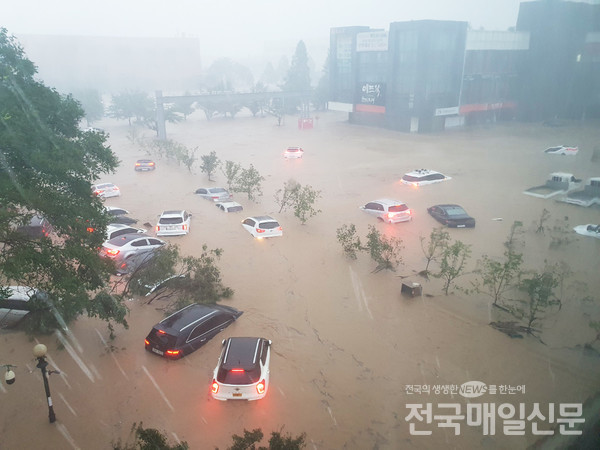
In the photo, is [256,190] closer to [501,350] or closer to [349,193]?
[349,193]

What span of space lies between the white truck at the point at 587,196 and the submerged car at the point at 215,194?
19.5 metres

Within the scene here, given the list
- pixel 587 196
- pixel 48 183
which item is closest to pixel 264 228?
pixel 48 183

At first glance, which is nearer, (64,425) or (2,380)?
(64,425)

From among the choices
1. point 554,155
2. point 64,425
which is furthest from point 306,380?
point 554,155

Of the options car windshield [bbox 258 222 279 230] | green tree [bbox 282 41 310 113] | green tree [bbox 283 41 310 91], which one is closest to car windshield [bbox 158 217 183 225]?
car windshield [bbox 258 222 279 230]

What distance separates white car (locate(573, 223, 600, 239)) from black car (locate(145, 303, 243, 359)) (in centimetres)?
1630

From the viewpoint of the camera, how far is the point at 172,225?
1753 cm

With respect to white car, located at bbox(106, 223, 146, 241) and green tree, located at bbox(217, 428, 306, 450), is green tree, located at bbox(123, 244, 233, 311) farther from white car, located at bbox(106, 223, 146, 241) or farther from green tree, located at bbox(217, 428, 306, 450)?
green tree, located at bbox(217, 428, 306, 450)

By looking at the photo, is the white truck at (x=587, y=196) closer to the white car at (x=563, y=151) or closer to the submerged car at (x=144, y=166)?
the white car at (x=563, y=151)

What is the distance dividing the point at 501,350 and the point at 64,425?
9.92 meters

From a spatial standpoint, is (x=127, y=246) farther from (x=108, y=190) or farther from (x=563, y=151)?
(x=563, y=151)

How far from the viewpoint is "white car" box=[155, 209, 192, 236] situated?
1747 centimetres

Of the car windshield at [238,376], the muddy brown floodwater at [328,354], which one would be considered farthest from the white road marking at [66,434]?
the car windshield at [238,376]

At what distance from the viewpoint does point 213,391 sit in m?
8.12
